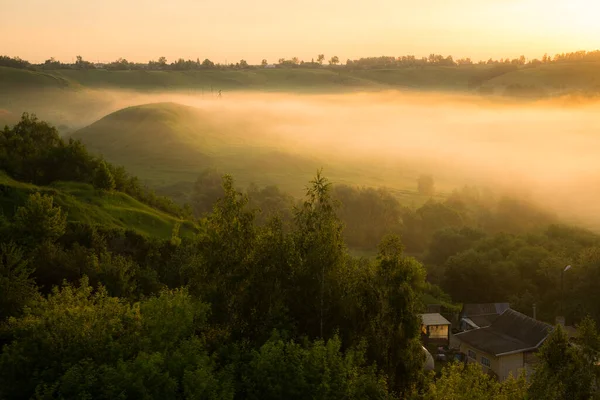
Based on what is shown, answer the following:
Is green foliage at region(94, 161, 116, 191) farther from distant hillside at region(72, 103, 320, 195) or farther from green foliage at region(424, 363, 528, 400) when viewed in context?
distant hillside at region(72, 103, 320, 195)

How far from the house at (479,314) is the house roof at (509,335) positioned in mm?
5145

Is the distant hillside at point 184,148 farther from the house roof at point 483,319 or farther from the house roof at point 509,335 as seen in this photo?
the house roof at point 509,335

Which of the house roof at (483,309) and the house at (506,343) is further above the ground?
the house at (506,343)

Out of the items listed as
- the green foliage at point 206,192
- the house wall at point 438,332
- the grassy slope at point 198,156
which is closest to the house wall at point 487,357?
the house wall at point 438,332

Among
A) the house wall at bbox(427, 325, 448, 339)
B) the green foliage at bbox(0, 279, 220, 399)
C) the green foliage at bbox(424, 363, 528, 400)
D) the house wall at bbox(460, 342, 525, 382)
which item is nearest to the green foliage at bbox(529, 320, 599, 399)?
the green foliage at bbox(424, 363, 528, 400)

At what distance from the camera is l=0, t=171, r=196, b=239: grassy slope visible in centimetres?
3669

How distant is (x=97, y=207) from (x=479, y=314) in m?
30.6

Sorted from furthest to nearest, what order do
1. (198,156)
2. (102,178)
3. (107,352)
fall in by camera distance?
1. (198,156)
2. (102,178)
3. (107,352)

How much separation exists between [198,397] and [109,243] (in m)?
22.9

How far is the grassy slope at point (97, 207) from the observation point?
3669cm

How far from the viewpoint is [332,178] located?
5138 inches

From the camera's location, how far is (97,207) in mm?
39750

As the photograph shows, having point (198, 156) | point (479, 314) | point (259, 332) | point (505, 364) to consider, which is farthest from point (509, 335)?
point (198, 156)

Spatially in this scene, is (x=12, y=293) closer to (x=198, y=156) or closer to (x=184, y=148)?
(x=198, y=156)
